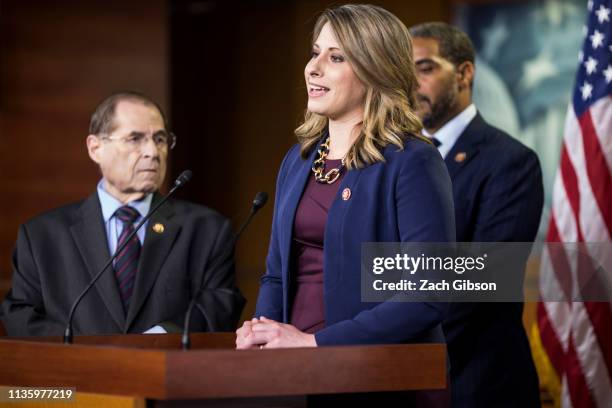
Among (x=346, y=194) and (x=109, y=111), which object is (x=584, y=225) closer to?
(x=346, y=194)

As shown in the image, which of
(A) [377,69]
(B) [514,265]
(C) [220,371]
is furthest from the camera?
(B) [514,265]

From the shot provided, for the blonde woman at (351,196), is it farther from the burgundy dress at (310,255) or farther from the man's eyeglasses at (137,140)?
the man's eyeglasses at (137,140)

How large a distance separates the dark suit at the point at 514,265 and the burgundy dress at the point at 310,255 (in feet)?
3.09

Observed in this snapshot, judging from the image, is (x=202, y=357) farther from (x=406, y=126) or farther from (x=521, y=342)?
(x=521, y=342)

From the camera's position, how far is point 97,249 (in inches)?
148

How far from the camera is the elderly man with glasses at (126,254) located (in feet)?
12.1

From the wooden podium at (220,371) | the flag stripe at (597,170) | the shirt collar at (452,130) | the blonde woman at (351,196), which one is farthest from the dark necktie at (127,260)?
A: the flag stripe at (597,170)

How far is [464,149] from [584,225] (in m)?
0.66

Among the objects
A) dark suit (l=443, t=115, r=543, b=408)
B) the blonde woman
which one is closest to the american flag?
dark suit (l=443, t=115, r=543, b=408)

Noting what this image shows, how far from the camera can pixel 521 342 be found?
359cm

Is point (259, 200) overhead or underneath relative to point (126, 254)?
underneath

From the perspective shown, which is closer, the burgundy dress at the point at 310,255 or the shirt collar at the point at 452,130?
the burgundy dress at the point at 310,255

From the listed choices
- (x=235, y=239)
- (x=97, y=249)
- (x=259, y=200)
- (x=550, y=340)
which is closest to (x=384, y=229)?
(x=259, y=200)

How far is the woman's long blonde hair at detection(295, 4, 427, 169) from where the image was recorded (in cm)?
270
